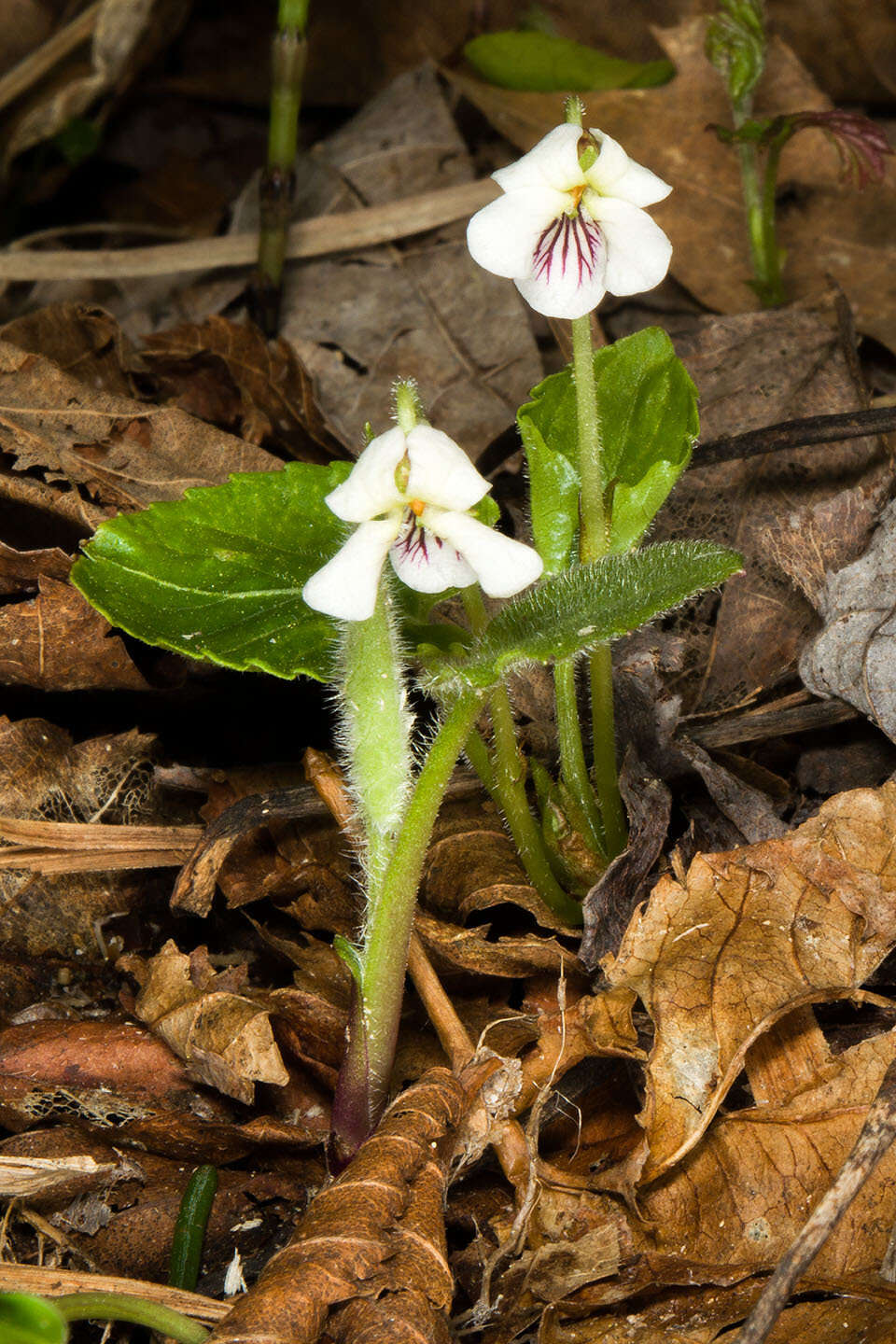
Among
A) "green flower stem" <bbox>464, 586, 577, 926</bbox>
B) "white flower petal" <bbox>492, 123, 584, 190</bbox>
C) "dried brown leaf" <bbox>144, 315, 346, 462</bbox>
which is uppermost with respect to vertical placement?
"dried brown leaf" <bbox>144, 315, 346, 462</bbox>

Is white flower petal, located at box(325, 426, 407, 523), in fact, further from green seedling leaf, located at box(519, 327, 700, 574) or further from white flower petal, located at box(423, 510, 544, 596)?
green seedling leaf, located at box(519, 327, 700, 574)

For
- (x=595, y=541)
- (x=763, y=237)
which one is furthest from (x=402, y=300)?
(x=595, y=541)

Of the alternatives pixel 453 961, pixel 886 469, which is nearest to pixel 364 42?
pixel 886 469

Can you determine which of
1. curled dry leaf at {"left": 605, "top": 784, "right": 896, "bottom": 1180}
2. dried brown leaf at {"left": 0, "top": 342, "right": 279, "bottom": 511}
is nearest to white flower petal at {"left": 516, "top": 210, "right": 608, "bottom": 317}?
curled dry leaf at {"left": 605, "top": 784, "right": 896, "bottom": 1180}

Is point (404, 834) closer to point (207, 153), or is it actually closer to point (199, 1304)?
point (199, 1304)

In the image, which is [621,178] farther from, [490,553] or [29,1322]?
[29,1322]

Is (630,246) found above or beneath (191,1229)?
above
